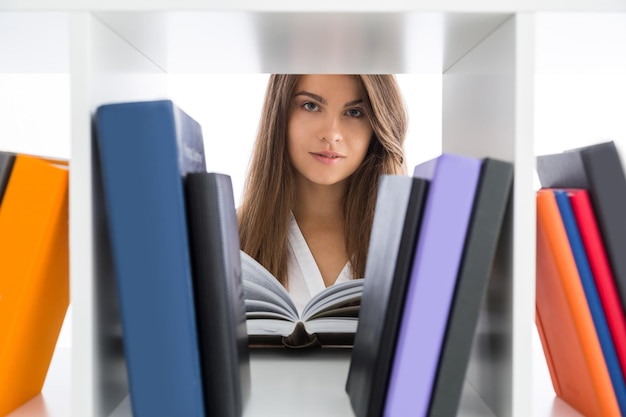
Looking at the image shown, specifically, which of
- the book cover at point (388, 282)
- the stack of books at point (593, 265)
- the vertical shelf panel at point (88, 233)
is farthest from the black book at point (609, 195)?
the vertical shelf panel at point (88, 233)

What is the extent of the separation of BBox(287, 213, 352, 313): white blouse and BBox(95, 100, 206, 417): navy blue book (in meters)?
0.71

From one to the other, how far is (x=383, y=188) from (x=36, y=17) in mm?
437

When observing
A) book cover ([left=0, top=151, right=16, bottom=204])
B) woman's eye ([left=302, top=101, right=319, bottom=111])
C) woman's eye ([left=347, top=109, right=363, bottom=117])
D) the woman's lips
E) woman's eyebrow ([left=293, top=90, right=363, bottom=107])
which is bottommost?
book cover ([left=0, top=151, right=16, bottom=204])

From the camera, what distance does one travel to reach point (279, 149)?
1.34m

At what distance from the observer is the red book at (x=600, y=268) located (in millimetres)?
690

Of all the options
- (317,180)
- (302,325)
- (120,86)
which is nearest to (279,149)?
(317,180)

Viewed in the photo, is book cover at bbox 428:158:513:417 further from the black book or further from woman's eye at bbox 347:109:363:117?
woman's eye at bbox 347:109:363:117

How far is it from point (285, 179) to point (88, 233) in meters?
0.75

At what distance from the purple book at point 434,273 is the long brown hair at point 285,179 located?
71 centimetres

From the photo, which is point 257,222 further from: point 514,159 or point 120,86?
point 514,159

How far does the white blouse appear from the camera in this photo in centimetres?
133

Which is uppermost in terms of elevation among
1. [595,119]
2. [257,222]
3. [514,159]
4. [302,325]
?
[595,119]

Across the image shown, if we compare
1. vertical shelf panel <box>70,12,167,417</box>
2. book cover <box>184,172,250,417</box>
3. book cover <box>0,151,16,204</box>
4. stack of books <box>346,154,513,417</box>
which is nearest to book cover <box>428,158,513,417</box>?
stack of books <box>346,154,513,417</box>

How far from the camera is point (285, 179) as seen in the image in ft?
4.41
